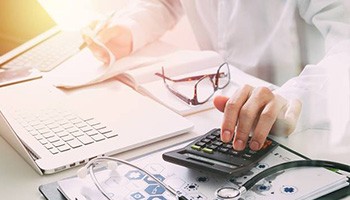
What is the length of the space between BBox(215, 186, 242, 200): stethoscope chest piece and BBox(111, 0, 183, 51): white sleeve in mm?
645

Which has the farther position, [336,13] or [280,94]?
[336,13]

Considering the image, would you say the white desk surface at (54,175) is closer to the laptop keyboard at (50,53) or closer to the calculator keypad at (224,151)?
the calculator keypad at (224,151)

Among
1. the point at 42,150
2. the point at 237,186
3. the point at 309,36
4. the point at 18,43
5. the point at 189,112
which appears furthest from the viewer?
the point at 18,43

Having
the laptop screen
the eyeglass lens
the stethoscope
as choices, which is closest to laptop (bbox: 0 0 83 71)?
the laptop screen

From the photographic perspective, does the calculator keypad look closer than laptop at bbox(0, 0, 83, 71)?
Yes

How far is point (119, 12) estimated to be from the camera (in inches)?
56.1

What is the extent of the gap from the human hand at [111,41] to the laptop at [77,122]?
0.12 meters

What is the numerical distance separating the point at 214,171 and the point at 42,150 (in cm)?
29

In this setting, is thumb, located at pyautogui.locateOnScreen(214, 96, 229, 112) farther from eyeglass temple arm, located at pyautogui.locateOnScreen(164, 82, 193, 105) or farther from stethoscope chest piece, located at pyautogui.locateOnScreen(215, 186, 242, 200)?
stethoscope chest piece, located at pyautogui.locateOnScreen(215, 186, 242, 200)

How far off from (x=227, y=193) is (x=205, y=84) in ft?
1.40

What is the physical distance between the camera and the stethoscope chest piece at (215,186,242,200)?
0.68 metres

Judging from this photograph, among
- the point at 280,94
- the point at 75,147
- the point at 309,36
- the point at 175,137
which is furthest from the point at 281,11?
the point at 75,147

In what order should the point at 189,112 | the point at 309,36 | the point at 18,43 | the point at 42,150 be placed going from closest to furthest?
the point at 42,150 → the point at 189,112 → the point at 309,36 → the point at 18,43

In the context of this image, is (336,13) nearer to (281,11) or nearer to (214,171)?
(281,11)
